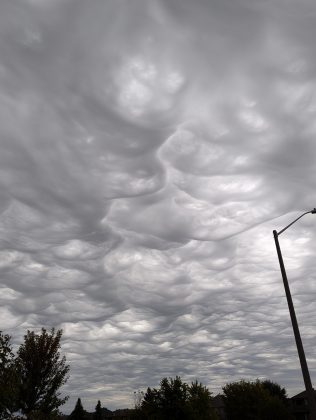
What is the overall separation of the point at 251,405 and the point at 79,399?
51.5 m

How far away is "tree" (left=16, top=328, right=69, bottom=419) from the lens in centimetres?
2508

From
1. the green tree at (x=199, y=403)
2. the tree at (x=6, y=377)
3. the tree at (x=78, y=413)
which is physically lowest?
the tree at (x=6, y=377)

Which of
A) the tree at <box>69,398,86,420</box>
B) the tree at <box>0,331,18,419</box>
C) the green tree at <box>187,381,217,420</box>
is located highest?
the tree at <box>69,398,86,420</box>

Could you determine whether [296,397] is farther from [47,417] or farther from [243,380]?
[47,417]

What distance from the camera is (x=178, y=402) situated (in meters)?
47.7

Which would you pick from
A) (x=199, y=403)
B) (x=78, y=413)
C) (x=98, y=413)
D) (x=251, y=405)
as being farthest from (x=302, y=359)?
(x=98, y=413)

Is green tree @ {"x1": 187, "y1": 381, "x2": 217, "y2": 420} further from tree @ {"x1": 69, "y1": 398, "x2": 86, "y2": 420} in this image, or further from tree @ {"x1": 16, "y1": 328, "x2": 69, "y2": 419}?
tree @ {"x1": 69, "y1": 398, "x2": 86, "y2": 420}

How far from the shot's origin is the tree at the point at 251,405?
196 feet

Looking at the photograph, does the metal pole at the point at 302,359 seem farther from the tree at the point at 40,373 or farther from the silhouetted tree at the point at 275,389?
the silhouetted tree at the point at 275,389

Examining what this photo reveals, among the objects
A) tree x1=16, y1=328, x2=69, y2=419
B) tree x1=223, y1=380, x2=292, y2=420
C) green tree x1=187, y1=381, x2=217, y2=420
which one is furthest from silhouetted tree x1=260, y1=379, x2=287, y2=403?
tree x1=16, y1=328, x2=69, y2=419

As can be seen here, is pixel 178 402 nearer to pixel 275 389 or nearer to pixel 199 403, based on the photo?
pixel 199 403

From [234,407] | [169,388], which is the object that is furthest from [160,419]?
[234,407]

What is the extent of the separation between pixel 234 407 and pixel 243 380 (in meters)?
6.55

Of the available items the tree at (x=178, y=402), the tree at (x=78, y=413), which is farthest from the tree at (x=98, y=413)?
the tree at (x=178, y=402)
